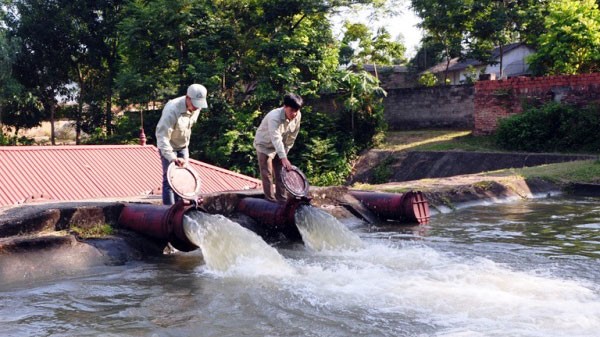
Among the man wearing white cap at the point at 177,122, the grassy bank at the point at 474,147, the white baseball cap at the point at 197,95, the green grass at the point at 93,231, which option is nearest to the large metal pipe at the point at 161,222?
the green grass at the point at 93,231

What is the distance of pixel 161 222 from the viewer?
8062 mm

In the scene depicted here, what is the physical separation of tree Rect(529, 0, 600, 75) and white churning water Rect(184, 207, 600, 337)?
51.0 feet

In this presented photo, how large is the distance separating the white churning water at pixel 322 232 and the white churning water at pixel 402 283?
0.01 meters

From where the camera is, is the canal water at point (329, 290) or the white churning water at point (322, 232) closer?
the canal water at point (329, 290)

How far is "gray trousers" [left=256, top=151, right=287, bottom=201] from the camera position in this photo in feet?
31.1

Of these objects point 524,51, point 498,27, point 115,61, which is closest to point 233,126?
point 115,61

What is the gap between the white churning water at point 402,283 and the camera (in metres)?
5.25

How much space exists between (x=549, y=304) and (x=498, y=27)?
2399 cm

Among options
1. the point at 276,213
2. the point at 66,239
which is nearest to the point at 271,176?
the point at 276,213

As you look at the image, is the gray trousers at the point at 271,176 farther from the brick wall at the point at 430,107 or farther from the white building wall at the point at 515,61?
the white building wall at the point at 515,61

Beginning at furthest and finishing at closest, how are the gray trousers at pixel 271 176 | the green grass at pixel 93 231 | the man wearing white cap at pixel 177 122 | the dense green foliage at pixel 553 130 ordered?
the dense green foliage at pixel 553 130 < the gray trousers at pixel 271 176 < the green grass at pixel 93 231 < the man wearing white cap at pixel 177 122

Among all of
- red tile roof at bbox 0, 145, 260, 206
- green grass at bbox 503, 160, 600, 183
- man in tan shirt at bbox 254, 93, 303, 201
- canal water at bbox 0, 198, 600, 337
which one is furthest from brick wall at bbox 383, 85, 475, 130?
man in tan shirt at bbox 254, 93, 303, 201

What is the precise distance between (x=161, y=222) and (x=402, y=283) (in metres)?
3.12

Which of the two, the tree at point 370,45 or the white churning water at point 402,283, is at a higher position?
the tree at point 370,45
